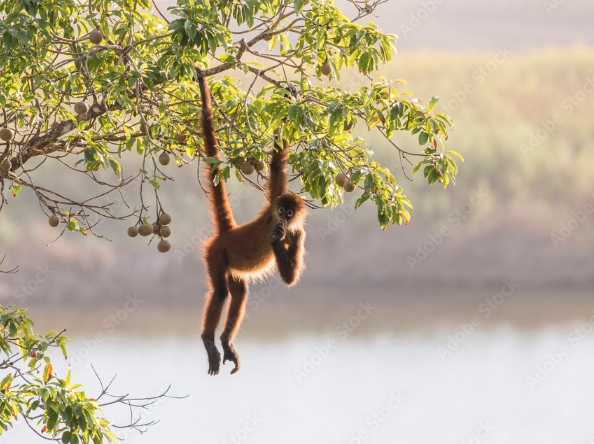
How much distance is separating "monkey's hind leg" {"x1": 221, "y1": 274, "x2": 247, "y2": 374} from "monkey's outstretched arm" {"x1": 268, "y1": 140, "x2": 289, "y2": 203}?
0.80 meters

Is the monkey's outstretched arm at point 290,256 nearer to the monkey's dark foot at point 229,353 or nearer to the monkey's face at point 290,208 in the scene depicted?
the monkey's face at point 290,208

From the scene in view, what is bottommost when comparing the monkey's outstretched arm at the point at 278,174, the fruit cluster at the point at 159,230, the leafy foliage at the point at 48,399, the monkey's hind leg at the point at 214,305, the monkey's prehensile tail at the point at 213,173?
the leafy foliage at the point at 48,399

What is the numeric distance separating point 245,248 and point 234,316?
57 cm

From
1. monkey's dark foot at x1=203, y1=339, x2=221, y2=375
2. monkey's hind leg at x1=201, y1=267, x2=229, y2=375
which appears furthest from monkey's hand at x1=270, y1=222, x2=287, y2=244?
monkey's dark foot at x1=203, y1=339, x2=221, y2=375

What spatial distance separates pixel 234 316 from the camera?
531 cm

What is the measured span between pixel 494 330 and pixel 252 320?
6050mm

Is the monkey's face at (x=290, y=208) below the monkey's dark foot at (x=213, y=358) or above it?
above

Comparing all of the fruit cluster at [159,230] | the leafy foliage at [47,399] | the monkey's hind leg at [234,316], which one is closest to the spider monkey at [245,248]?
the monkey's hind leg at [234,316]

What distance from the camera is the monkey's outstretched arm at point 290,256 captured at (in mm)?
4918

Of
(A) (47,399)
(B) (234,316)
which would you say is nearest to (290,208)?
(B) (234,316)

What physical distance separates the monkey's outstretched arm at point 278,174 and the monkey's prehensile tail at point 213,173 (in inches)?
12.2

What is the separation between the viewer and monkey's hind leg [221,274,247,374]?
522cm

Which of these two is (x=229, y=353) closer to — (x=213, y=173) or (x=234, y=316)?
(x=234, y=316)

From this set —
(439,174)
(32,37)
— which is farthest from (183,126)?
(439,174)
